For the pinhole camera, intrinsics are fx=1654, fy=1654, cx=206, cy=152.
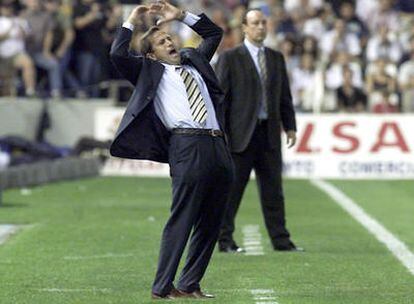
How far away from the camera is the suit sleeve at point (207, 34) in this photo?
12.0 m

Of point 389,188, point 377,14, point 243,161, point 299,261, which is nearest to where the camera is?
point 299,261

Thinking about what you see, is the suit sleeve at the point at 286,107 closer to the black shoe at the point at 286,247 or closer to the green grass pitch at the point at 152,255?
the black shoe at the point at 286,247

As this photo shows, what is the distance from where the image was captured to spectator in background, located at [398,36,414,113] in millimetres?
31234

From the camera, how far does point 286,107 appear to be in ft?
50.8

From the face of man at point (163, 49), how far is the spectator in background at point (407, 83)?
20.2 m

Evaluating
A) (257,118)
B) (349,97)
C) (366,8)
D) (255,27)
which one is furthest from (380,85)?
(257,118)

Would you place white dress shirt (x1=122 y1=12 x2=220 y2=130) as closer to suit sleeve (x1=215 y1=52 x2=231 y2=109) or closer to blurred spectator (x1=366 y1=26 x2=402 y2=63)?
suit sleeve (x1=215 y1=52 x2=231 y2=109)

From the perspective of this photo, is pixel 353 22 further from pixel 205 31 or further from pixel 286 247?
pixel 205 31

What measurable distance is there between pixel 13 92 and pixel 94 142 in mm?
2582

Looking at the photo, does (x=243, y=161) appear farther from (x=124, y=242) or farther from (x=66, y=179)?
(x=66, y=179)

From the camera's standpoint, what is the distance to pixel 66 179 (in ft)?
90.2

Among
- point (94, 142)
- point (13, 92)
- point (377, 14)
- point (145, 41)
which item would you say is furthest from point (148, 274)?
point (377, 14)

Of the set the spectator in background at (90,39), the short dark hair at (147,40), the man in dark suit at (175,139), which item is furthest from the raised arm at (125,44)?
the spectator in background at (90,39)

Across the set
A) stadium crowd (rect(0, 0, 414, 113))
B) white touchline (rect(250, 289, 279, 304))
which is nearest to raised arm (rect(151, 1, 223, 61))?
white touchline (rect(250, 289, 279, 304))
